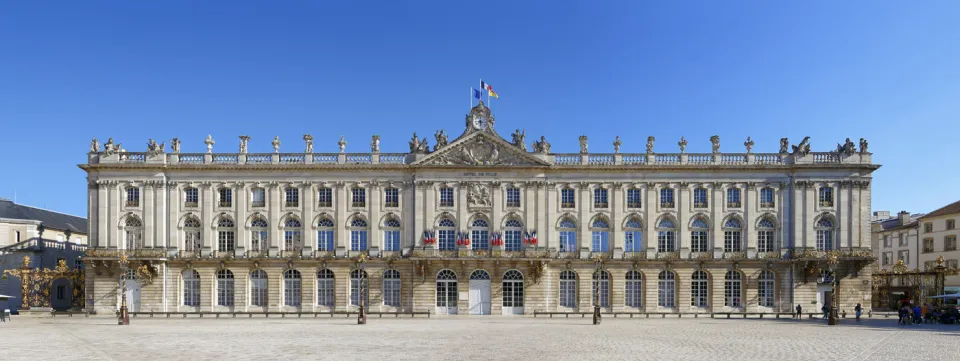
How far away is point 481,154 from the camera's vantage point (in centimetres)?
5809

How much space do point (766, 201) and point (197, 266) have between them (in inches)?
1559

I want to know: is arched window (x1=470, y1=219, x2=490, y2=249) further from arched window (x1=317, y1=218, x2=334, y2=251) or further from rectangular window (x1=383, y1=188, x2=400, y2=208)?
arched window (x1=317, y1=218, x2=334, y2=251)

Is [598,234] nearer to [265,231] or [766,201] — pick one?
[766,201]

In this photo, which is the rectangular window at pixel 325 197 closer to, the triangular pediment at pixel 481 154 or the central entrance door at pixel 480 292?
the triangular pediment at pixel 481 154

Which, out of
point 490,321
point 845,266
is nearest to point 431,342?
point 490,321

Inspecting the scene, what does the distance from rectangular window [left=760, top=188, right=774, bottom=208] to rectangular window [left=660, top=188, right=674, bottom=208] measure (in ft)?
20.4

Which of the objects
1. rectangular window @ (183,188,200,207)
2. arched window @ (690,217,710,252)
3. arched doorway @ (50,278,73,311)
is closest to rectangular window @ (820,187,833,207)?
arched window @ (690,217,710,252)

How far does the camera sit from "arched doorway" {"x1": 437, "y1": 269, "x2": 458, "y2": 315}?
189ft

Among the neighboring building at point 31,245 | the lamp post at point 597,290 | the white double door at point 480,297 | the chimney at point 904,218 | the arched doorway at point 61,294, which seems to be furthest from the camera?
the chimney at point 904,218

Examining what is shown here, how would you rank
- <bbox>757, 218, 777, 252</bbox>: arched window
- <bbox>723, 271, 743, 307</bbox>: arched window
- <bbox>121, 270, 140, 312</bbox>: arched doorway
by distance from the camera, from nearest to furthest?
<bbox>121, 270, 140, 312</bbox>: arched doorway < <bbox>723, 271, 743, 307</bbox>: arched window < <bbox>757, 218, 777, 252</bbox>: arched window

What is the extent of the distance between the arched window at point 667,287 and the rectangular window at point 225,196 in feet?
99.0

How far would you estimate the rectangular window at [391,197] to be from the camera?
5838 centimetres

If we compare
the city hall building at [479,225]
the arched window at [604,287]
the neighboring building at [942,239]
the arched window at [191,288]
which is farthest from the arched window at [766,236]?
the arched window at [191,288]

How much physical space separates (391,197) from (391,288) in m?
6.29
